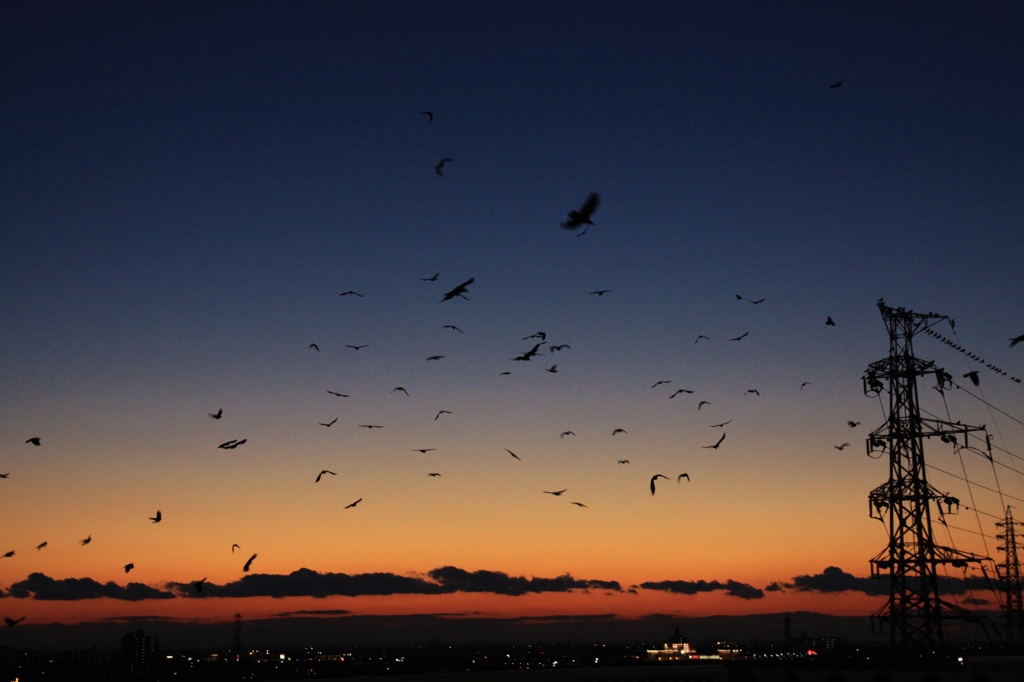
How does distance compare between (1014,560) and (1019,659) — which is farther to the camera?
(1014,560)

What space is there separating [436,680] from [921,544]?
32.1 meters

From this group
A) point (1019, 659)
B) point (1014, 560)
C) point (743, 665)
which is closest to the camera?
point (743, 665)

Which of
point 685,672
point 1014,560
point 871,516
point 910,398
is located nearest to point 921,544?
point 871,516

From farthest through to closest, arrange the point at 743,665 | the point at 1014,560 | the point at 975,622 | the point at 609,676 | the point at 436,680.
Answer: the point at 1014,560 → the point at 975,622 → the point at 743,665 → the point at 609,676 → the point at 436,680

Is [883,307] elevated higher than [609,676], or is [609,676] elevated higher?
[883,307]

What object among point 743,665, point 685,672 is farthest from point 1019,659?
point 685,672

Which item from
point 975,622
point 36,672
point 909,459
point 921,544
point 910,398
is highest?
point 910,398

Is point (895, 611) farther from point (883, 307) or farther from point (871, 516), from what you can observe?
point (883, 307)

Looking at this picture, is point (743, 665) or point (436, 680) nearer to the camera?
point (436, 680)

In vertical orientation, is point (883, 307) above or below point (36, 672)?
above

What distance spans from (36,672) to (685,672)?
8327 centimetres

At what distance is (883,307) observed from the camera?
129 feet

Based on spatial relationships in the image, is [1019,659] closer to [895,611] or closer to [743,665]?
[743,665]

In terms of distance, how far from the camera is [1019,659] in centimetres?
2139
